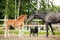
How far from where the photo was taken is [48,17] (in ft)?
71.3

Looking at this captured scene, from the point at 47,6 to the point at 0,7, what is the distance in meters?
6.32

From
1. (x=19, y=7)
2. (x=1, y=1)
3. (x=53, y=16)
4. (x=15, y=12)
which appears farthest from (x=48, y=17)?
(x=1, y=1)

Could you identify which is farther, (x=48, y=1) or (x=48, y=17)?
(x=48, y=1)

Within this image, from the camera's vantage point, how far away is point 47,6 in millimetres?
40344

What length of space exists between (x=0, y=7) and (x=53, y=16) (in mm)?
19979

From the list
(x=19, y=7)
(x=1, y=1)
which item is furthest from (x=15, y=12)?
(x=1, y=1)

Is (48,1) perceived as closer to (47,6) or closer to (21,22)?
(47,6)

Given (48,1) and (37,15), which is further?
(48,1)

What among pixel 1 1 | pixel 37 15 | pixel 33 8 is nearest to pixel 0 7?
pixel 1 1

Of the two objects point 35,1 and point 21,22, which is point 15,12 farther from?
point 21,22

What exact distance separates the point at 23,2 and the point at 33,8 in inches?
64.4

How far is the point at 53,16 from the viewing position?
21.9 metres

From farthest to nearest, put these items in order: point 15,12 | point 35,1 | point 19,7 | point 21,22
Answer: point 35,1, point 19,7, point 15,12, point 21,22

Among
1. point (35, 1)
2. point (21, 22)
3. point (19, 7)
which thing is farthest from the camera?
point (35, 1)
